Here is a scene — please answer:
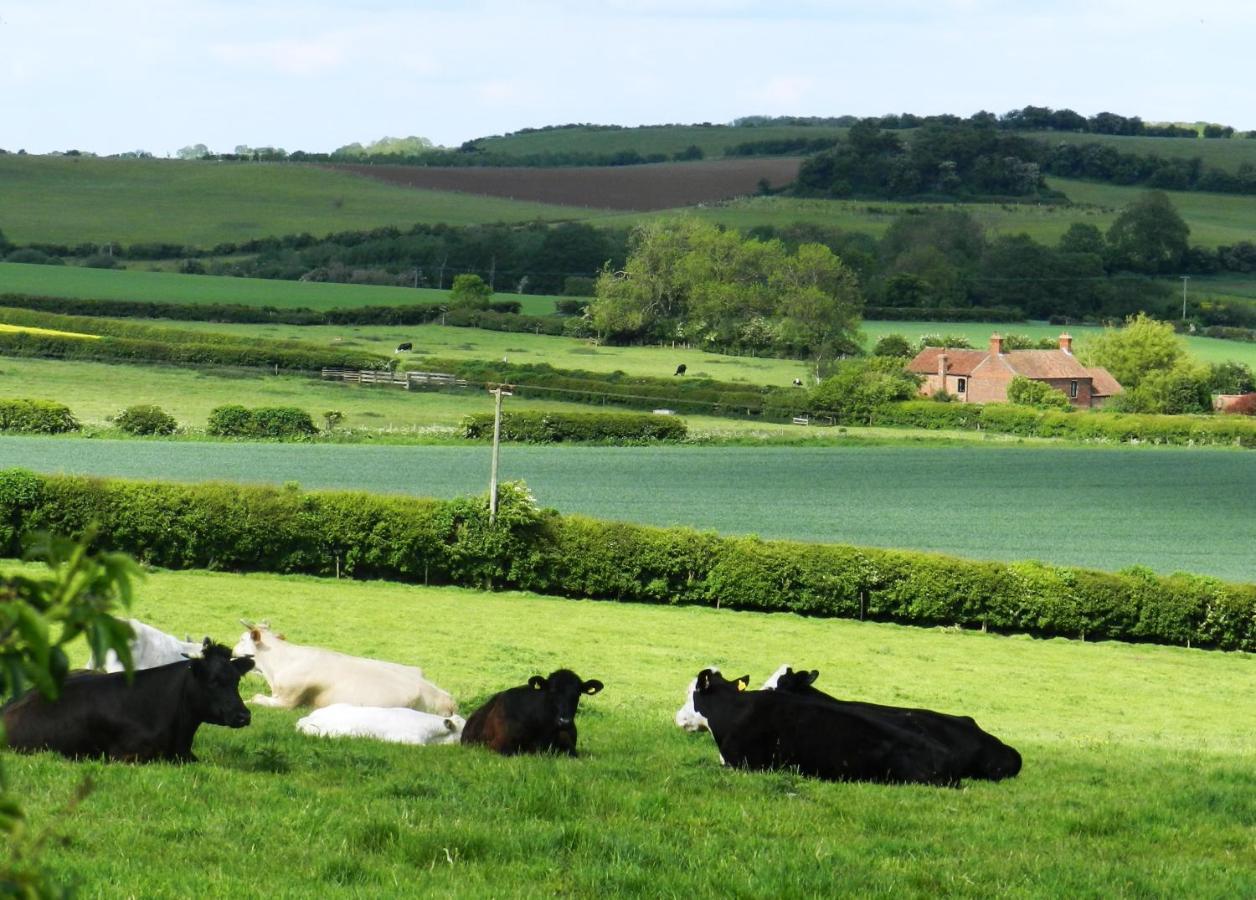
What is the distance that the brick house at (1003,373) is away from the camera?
320ft

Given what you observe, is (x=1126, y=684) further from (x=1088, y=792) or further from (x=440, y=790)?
(x=440, y=790)

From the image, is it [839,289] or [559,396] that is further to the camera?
[839,289]

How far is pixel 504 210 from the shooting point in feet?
593

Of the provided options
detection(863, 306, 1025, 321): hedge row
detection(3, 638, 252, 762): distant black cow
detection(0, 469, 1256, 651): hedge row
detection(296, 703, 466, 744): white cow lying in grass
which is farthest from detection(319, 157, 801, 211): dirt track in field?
detection(3, 638, 252, 762): distant black cow

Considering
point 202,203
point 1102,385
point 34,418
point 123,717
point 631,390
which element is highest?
point 202,203

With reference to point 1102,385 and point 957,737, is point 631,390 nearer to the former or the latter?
point 1102,385

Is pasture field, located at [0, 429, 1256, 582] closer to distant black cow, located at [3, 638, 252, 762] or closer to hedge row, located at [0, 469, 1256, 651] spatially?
hedge row, located at [0, 469, 1256, 651]

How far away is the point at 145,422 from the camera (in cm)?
6238

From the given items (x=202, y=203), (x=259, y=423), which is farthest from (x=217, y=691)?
(x=202, y=203)

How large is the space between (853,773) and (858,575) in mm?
24204

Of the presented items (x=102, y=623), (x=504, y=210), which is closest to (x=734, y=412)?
(x=102, y=623)

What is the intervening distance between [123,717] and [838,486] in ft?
171

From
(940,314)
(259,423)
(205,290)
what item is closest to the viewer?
(259,423)

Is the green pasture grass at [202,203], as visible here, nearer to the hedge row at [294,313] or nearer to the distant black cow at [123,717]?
the hedge row at [294,313]
